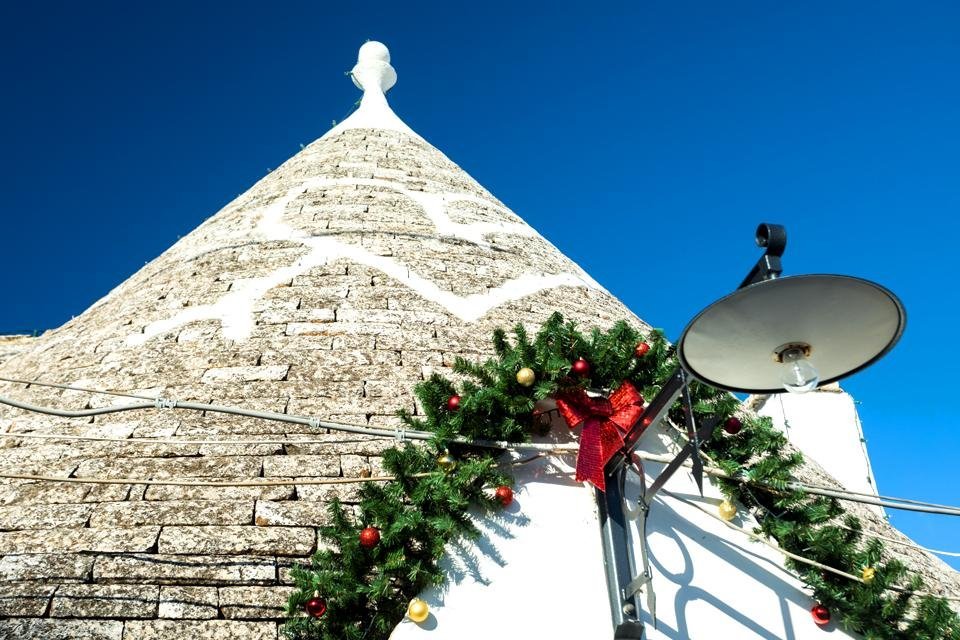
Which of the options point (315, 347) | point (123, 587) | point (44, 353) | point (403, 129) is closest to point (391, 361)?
point (315, 347)

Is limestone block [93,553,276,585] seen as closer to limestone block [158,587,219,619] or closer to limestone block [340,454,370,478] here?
limestone block [158,587,219,619]

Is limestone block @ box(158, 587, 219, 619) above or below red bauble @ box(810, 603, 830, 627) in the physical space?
above

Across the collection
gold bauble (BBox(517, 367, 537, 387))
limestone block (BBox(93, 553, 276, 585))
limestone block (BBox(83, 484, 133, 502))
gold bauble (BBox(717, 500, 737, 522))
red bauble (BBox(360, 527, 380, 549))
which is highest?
gold bauble (BBox(517, 367, 537, 387))

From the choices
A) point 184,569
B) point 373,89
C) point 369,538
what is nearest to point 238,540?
point 184,569

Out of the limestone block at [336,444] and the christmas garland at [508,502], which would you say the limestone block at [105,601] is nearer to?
→ the christmas garland at [508,502]

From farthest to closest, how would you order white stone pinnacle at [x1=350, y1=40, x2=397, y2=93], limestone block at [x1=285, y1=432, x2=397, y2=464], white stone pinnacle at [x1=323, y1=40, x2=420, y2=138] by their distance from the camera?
white stone pinnacle at [x1=350, y1=40, x2=397, y2=93] < white stone pinnacle at [x1=323, y1=40, x2=420, y2=138] < limestone block at [x1=285, y1=432, x2=397, y2=464]

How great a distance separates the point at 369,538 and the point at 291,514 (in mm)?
388

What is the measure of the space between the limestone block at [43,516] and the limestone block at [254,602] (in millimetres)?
716

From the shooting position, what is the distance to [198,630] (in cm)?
291

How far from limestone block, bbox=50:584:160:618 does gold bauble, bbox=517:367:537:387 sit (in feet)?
5.03

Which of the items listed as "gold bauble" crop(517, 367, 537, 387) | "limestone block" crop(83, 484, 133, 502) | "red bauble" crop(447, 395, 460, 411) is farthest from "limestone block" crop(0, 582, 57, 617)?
"gold bauble" crop(517, 367, 537, 387)

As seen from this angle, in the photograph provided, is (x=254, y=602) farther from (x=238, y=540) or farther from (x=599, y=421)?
(x=599, y=421)

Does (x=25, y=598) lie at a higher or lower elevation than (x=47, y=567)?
lower

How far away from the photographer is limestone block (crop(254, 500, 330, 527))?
10.8ft
